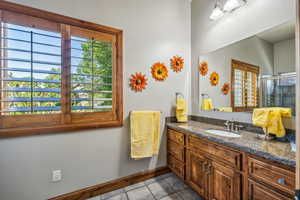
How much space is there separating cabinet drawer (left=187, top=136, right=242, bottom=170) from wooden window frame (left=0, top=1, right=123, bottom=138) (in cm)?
93

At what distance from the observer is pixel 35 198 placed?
4.66 feet

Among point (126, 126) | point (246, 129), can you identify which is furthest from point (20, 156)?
point (246, 129)

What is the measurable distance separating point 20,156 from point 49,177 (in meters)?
0.35

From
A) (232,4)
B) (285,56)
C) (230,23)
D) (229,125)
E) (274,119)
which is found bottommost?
(229,125)

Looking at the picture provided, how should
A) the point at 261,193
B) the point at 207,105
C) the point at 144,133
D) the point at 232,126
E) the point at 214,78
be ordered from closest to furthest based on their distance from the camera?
the point at 261,193 < the point at 232,126 < the point at 144,133 < the point at 214,78 < the point at 207,105

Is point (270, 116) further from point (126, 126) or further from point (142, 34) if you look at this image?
point (142, 34)

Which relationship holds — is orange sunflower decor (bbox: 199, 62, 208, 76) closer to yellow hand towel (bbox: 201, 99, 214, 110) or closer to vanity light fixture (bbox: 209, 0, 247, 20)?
yellow hand towel (bbox: 201, 99, 214, 110)

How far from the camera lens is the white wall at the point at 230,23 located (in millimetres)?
1322

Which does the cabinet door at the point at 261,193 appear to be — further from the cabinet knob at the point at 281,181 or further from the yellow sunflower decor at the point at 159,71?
the yellow sunflower decor at the point at 159,71

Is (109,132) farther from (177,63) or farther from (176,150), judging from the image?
(177,63)

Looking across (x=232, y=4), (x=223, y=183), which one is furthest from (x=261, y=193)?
(x=232, y=4)

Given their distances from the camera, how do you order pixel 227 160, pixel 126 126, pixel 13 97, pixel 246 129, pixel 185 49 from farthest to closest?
pixel 185 49 → pixel 126 126 → pixel 246 129 → pixel 13 97 → pixel 227 160

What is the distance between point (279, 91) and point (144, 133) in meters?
1.51

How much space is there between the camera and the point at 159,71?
2105 mm
